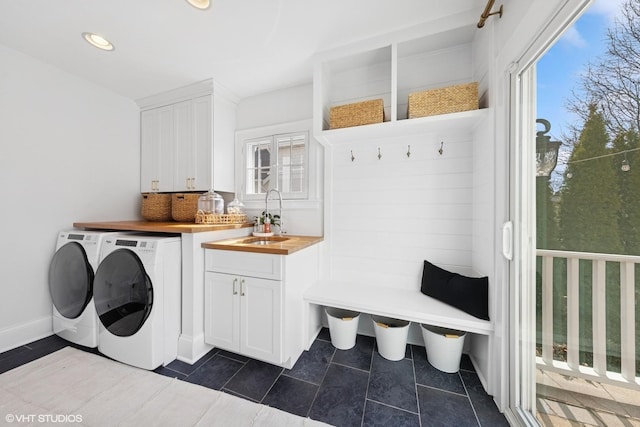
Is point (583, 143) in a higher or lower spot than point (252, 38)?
lower

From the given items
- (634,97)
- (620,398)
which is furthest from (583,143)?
(620,398)

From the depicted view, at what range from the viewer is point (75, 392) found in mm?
1396

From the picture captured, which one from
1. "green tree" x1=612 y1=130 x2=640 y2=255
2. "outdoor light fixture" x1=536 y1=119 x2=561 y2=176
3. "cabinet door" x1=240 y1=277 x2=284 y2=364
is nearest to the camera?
"green tree" x1=612 y1=130 x2=640 y2=255

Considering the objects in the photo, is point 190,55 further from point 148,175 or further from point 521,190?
point 521,190

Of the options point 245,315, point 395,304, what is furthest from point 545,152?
point 245,315

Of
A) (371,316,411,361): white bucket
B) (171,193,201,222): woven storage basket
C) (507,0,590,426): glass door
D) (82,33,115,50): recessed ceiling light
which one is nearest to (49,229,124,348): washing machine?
(171,193,201,222): woven storage basket

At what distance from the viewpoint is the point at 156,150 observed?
2.65 meters

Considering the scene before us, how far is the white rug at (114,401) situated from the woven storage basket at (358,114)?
1945 mm

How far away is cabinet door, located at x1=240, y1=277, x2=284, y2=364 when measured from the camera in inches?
60.4

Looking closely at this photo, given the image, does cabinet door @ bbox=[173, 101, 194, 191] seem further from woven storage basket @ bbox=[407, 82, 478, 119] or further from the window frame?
woven storage basket @ bbox=[407, 82, 478, 119]

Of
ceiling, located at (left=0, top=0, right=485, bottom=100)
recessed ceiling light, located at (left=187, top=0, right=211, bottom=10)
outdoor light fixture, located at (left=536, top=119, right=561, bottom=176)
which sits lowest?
outdoor light fixture, located at (left=536, top=119, right=561, bottom=176)

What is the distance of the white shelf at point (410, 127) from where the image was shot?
1493 millimetres

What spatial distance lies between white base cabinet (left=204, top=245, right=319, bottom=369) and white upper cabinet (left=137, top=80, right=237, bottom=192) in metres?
1.08

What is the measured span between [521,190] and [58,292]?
140 inches
